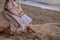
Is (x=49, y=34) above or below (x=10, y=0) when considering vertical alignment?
below

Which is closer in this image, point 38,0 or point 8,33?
point 8,33

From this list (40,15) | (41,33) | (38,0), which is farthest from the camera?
(38,0)

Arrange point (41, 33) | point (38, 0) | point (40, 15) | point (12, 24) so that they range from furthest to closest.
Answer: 1. point (38, 0)
2. point (40, 15)
3. point (41, 33)
4. point (12, 24)

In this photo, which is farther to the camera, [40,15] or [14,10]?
[40,15]

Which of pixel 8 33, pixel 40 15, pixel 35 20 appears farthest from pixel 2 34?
pixel 40 15

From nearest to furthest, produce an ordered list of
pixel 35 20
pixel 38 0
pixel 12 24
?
pixel 12 24 → pixel 35 20 → pixel 38 0

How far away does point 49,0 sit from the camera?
12836mm

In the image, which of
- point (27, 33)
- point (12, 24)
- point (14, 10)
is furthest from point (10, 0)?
point (27, 33)

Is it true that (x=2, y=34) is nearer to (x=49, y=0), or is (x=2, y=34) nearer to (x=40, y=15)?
(x=40, y=15)

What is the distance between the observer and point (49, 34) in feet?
15.9

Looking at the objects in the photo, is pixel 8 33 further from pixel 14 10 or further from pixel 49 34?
pixel 49 34

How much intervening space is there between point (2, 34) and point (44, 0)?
27.1 ft

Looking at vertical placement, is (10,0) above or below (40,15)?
above

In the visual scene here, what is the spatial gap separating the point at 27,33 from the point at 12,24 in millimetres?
475
